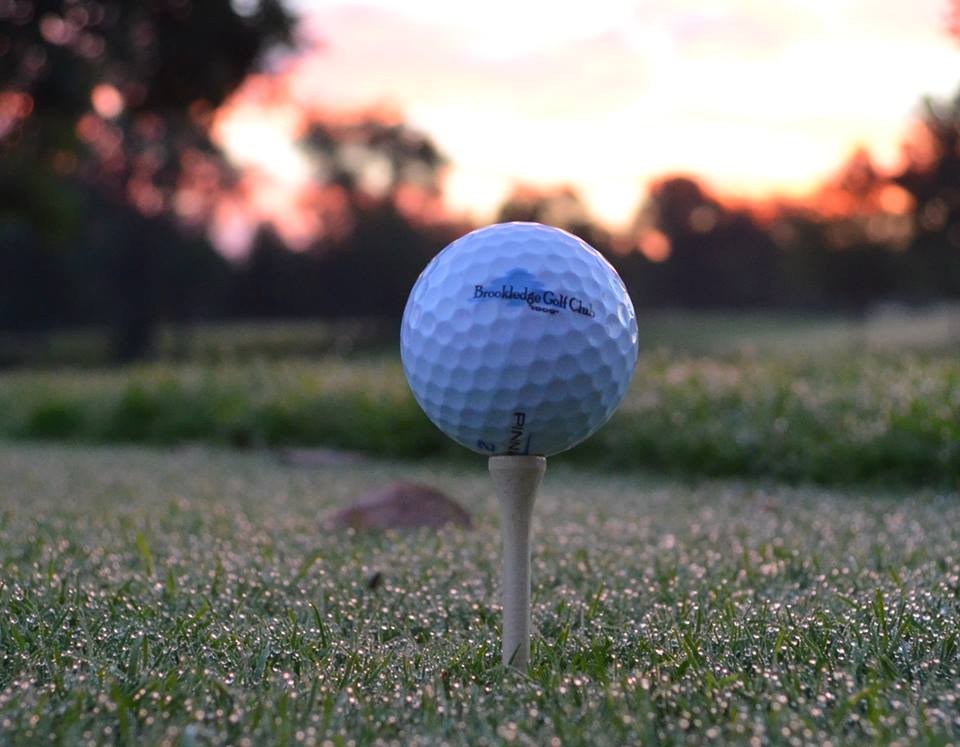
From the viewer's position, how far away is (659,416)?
6059 millimetres

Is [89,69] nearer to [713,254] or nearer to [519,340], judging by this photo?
[519,340]

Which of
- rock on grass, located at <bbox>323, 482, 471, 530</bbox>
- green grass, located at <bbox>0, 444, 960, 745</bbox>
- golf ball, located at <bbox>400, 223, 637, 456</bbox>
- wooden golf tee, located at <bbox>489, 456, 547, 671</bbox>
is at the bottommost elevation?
rock on grass, located at <bbox>323, 482, 471, 530</bbox>

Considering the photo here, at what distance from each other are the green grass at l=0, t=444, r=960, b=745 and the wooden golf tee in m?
0.07

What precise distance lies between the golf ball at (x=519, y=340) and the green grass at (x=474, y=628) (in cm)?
51

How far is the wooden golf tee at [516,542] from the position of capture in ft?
6.12

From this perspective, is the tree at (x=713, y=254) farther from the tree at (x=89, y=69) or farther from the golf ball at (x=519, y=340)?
the golf ball at (x=519, y=340)

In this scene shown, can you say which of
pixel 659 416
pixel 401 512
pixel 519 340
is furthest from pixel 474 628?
pixel 659 416

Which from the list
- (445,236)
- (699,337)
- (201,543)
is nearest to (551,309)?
(201,543)

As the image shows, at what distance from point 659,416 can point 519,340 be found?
14.0 feet

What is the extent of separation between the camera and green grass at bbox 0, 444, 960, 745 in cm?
159

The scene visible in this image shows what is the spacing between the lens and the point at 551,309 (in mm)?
1925

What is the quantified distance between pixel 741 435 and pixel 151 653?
4.11 m

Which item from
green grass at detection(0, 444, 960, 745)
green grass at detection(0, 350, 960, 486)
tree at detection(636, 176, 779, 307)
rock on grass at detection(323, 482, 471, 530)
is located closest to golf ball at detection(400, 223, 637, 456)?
green grass at detection(0, 444, 960, 745)

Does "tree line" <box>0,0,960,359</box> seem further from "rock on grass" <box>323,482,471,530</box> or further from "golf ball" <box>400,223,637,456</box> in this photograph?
"golf ball" <box>400,223,637,456</box>
